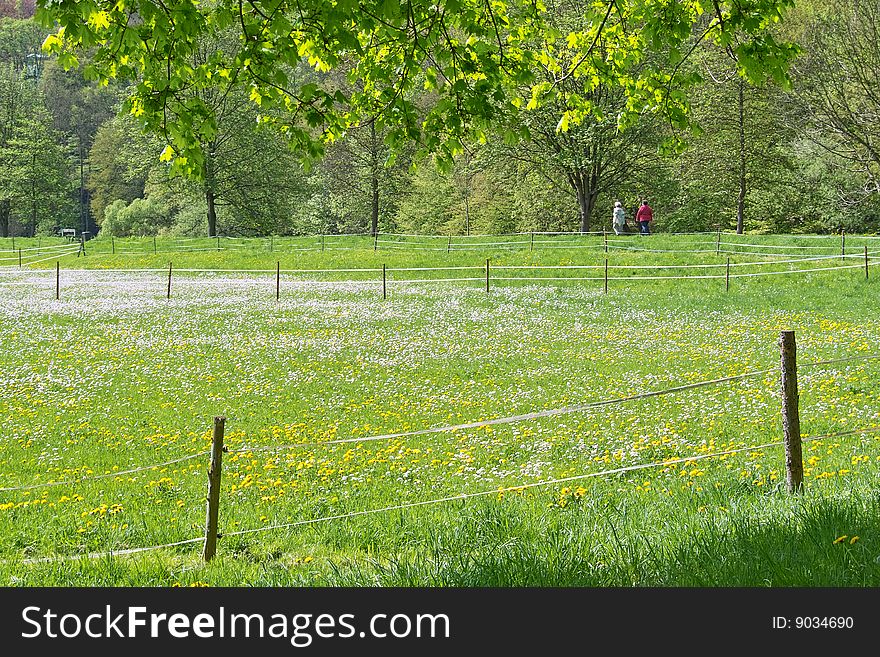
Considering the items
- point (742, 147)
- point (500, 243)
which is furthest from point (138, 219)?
point (742, 147)


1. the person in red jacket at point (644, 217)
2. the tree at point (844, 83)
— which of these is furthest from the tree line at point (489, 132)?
the person in red jacket at point (644, 217)

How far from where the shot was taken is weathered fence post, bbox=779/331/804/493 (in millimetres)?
7805

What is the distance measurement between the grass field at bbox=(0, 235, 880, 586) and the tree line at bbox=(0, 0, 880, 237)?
3.77 m

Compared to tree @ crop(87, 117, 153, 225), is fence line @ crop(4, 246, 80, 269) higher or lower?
lower

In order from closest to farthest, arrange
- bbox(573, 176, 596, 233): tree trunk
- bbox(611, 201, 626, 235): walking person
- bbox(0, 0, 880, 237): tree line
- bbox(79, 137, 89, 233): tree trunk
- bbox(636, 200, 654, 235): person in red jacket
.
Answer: bbox(0, 0, 880, 237): tree line → bbox(611, 201, 626, 235): walking person → bbox(636, 200, 654, 235): person in red jacket → bbox(573, 176, 596, 233): tree trunk → bbox(79, 137, 89, 233): tree trunk

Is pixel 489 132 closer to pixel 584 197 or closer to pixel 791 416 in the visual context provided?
pixel 791 416

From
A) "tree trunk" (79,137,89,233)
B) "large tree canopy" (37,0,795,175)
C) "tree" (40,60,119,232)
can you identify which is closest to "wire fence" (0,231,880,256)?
"large tree canopy" (37,0,795,175)

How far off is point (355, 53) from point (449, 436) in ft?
19.6

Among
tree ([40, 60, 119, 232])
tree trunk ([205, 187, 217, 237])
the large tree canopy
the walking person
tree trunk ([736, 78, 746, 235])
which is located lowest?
the large tree canopy

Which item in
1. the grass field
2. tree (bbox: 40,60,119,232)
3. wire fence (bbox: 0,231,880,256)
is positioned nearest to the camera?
the grass field

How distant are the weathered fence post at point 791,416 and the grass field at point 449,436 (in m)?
0.30

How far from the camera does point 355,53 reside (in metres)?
9.69

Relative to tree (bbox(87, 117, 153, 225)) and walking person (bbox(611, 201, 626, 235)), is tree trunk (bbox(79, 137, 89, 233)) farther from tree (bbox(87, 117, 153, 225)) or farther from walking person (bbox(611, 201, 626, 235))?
walking person (bbox(611, 201, 626, 235))

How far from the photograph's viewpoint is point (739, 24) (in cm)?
941
